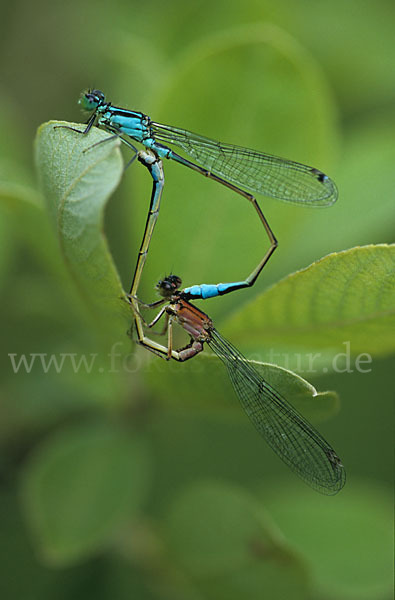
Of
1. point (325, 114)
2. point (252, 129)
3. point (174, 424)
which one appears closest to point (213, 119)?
point (252, 129)

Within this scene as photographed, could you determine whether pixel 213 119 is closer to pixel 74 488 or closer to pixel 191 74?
pixel 191 74

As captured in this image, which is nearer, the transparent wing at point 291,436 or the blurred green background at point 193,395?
the transparent wing at point 291,436

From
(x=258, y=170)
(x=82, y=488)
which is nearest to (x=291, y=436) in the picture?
(x=82, y=488)

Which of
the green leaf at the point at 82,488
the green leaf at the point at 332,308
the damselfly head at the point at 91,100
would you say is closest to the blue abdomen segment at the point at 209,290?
the green leaf at the point at 332,308

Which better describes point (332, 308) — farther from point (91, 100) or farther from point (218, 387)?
point (91, 100)

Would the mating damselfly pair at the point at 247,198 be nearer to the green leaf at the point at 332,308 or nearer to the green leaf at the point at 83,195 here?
the green leaf at the point at 332,308
